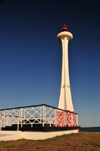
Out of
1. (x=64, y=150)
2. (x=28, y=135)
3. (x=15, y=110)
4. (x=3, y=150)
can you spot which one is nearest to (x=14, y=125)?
(x=15, y=110)

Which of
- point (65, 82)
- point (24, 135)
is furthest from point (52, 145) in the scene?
point (65, 82)

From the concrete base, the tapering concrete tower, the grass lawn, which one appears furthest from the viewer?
Result: the tapering concrete tower

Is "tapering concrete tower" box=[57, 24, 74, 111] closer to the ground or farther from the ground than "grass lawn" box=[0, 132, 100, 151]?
farther from the ground

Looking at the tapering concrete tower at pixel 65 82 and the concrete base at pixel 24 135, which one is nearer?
the concrete base at pixel 24 135

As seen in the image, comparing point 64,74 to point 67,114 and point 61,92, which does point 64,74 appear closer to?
point 61,92

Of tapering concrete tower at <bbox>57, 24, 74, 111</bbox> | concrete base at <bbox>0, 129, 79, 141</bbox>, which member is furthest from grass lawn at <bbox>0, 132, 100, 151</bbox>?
tapering concrete tower at <bbox>57, 24, 74, 111</bbox>

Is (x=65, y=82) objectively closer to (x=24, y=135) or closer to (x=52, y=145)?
(x=24, y=135)

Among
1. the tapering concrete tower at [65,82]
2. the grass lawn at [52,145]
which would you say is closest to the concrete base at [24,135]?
the grass lawn at [52,145]

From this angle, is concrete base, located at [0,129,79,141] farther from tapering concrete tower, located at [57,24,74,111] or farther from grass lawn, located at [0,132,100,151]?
tapering concrete tower, located at [57,24,74,111]

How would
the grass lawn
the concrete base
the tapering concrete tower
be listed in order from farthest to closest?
the tapering concrete tower < the concrete base < the grass lawn

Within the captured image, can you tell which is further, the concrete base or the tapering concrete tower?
the tapering concrete tower

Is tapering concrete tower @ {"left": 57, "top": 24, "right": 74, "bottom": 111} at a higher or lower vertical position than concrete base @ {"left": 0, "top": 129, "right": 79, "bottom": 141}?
higher

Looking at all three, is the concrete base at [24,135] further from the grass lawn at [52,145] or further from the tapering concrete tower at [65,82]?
the tapering concrete tower at [65,82]

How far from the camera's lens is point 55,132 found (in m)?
12.7
